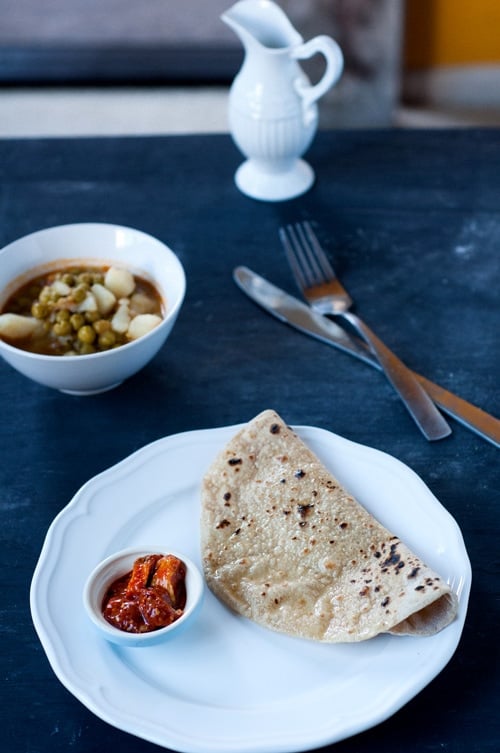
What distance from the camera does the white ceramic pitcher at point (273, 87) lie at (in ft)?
5.99

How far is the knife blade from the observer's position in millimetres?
1418

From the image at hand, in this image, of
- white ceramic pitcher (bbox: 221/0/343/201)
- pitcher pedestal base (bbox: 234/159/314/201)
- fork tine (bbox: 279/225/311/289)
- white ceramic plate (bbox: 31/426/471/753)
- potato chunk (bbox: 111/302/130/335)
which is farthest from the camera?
pitcher pedestal base (bbox: 234/159/314/201)

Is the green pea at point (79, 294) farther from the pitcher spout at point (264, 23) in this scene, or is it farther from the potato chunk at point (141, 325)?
the pitcher spout at point (264, 23)

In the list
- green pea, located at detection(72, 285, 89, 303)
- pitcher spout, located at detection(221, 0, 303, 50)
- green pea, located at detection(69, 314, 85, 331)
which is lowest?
green pea, located at detection(69, 314, 85, 331)

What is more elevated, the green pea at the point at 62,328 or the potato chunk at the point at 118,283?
the potato chunk at the point at 118,283

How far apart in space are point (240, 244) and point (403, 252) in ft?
1.10

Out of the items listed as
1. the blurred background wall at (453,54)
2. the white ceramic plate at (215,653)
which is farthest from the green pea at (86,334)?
the blurred background wall at (453,54)

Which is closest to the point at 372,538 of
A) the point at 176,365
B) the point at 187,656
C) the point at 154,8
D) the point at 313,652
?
the point at 313,652

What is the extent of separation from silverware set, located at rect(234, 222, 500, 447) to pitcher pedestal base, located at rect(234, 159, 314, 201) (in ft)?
0.41

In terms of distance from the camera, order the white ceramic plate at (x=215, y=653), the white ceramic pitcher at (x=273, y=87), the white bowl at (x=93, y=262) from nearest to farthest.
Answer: the white ceramic plate at (x=215, y=653), the white bowl at (x=93, y=262), the white ceramic pitcher at (x=273, y=87)

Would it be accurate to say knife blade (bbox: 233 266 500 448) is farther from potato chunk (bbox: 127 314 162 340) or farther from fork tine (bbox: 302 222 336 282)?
potato chunk (bbox: 127 314 162 340)

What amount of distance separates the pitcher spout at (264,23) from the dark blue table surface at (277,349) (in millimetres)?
309

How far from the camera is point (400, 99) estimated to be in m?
4.00

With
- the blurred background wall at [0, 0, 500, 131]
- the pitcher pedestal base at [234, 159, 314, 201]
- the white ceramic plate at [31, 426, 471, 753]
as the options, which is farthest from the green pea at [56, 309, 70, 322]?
the blurred background wall at [0, 0, 500, 131]
